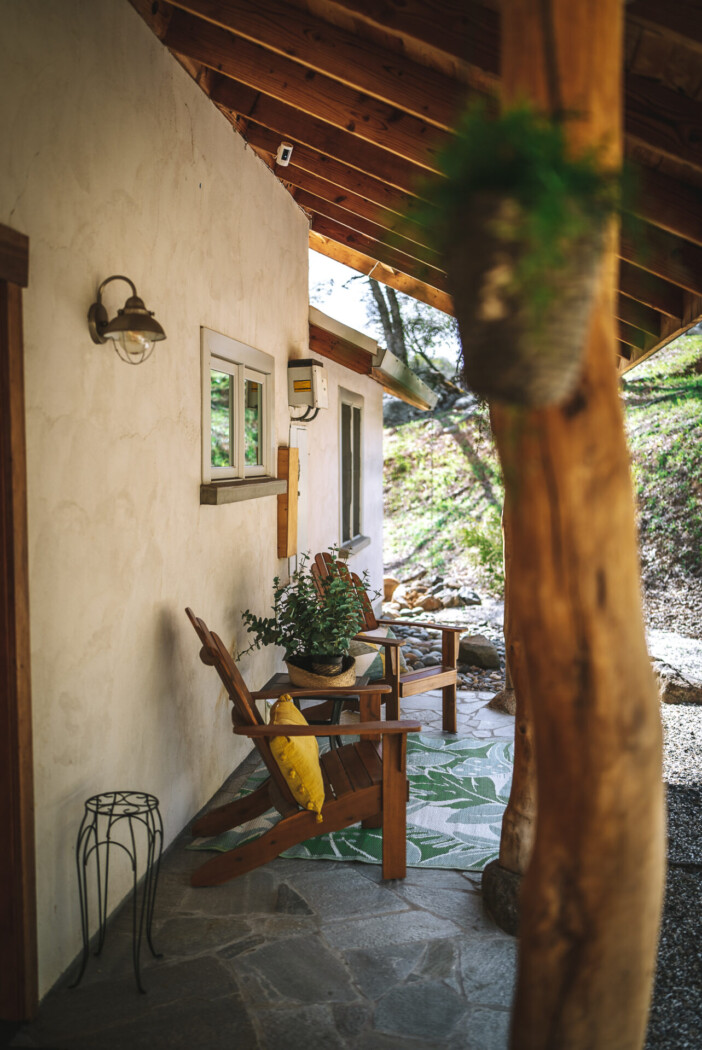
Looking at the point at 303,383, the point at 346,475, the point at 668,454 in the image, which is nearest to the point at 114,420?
the point at 303,383

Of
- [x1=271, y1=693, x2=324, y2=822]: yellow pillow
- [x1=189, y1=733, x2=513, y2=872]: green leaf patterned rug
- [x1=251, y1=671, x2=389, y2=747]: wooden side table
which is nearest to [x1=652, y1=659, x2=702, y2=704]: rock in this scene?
[x1=189, y1=733, x2=513, y2=872]: green leaf patterned rug

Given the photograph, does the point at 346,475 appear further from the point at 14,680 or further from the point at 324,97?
the point at 14,680

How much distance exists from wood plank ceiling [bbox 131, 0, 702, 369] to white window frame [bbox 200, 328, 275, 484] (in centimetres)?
112

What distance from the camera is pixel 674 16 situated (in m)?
2.03

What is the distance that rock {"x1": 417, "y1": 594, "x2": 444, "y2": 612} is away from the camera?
9938mm

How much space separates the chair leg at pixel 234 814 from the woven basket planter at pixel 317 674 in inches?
25.3

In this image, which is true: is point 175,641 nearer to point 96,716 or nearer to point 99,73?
point 96,716

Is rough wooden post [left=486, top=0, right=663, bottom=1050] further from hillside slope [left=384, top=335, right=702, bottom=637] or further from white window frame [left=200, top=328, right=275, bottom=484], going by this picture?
hillside slope [left=384, top=335, right=702, bottom=637]

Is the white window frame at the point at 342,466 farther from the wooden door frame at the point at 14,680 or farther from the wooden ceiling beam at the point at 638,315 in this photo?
the wooden door frame at the point at 14,680

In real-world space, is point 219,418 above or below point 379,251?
below

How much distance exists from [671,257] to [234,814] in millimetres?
3092

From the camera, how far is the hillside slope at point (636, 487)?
9953 millimetres

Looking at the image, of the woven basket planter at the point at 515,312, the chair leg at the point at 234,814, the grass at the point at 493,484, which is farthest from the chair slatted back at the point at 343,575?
the grass at the point at 493,484

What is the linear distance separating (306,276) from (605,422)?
545 centimetres
